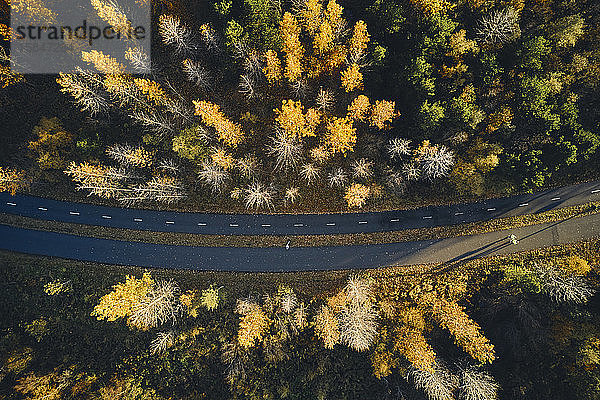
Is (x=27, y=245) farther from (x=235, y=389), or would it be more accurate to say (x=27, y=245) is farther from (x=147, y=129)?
(x=235, y=389)

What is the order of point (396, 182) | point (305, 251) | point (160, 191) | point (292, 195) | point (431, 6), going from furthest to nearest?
point (305, 251)
point (292, 195)
point (160, 191)
point (396, 182)
point (431, 6)

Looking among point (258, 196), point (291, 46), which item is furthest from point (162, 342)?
point (291, 46)

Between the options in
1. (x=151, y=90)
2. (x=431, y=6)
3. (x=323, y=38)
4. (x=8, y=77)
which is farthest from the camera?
(x=8, y=77)

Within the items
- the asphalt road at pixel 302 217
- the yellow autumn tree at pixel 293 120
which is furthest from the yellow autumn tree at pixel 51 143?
the yellow autumn tree at pixel 293 120

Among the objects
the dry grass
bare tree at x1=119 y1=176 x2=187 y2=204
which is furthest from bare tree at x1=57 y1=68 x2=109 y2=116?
the dry grass

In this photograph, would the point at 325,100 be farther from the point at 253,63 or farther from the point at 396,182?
the point at 396,182

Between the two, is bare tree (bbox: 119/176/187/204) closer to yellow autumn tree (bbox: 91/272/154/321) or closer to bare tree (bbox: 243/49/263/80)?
yellow autumn tree (bbox: 91/272/154/321)
